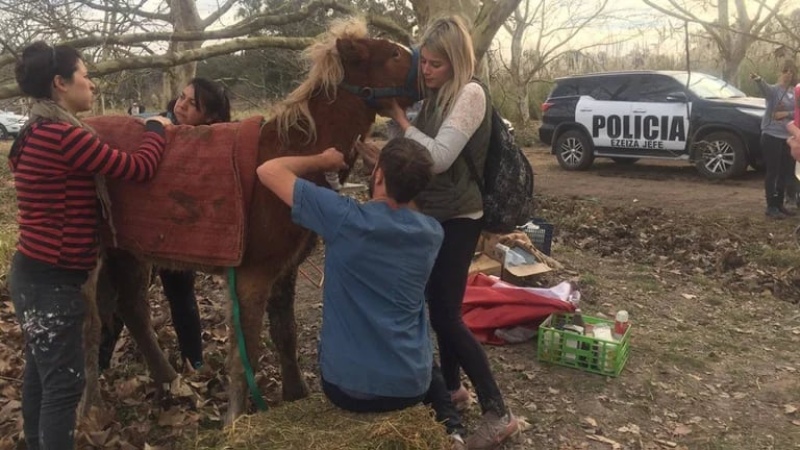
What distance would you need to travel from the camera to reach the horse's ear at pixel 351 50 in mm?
2834

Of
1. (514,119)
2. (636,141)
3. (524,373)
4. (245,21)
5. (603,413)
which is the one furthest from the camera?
(514,119)

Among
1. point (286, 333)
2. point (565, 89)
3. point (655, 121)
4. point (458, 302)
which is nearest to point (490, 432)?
point (458, 302)

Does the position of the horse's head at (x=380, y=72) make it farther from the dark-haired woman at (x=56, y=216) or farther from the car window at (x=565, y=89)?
the car window at (x=565, y=89)

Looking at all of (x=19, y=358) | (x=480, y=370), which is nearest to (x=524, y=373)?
(x=480, y=370)

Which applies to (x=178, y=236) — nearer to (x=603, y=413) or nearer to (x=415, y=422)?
(x=415, y=422)

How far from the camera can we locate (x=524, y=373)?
13.8 ft

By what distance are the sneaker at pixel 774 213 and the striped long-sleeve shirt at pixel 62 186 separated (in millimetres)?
8476

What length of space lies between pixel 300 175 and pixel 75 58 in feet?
3.29

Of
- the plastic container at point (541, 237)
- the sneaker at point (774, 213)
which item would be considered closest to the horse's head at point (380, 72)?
the plastic container at point (541, 237)

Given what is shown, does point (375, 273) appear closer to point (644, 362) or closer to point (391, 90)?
point (391, 90)

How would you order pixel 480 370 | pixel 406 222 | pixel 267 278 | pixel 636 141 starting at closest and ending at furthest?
pixel 406 222 → pixel 267 278 → pixel 480 370 → pixel 636 141

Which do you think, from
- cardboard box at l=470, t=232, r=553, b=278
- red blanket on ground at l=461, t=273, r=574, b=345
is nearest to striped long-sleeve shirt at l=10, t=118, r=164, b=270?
red blanket on ground at l=461, t=273, r=574, b=345

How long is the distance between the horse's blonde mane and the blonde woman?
0.28 m

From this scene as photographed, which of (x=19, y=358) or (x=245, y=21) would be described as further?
(x=245, y=21)
